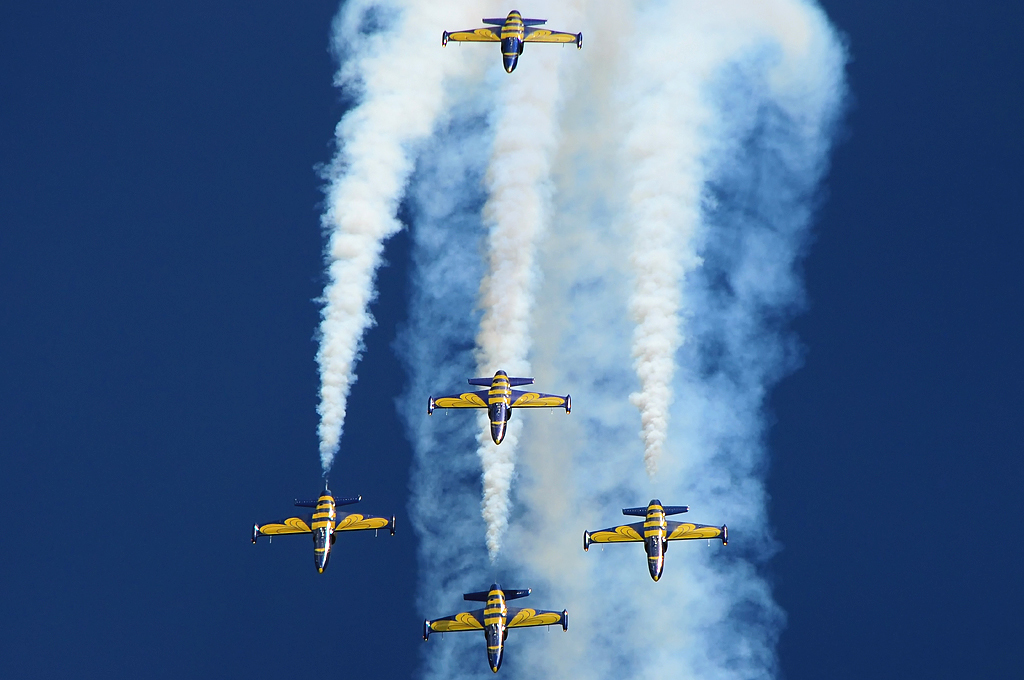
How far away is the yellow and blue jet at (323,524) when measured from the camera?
288 feet

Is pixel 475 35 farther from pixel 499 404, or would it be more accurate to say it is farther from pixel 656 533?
pixel 656 533

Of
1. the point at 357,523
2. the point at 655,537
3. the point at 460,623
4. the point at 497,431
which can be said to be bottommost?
the point at 460,623

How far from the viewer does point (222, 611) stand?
308 feet

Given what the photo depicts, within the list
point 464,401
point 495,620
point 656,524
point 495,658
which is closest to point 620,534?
point 656,524

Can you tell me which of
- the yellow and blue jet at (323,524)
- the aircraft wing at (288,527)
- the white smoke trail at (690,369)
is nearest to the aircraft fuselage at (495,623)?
the white smoke trail at (690,369)

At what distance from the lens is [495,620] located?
280ft

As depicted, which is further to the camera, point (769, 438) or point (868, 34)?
point (868, 34)

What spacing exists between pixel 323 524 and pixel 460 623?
10074 mm

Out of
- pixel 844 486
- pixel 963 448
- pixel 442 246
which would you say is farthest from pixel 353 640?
pixel 963 448

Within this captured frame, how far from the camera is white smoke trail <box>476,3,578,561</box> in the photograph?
88562 mm

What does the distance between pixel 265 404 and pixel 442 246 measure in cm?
1581

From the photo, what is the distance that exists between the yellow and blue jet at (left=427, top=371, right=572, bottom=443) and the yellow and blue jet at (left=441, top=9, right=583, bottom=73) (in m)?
19.7

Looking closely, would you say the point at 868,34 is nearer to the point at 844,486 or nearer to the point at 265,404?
the point at 844,486

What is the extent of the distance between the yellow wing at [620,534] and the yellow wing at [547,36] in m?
30.7
